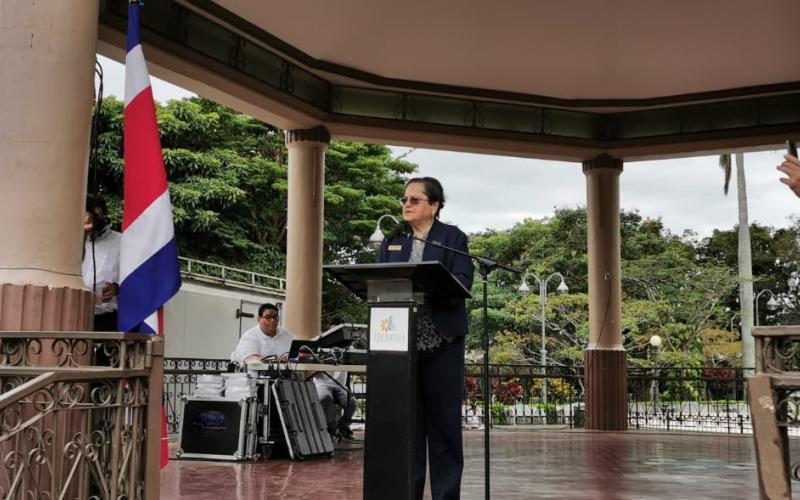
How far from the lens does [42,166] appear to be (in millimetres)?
3711

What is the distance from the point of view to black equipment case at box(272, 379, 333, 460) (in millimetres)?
7203

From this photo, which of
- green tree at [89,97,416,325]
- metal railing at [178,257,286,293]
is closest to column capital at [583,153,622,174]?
metal railing at [178,257,286,293]

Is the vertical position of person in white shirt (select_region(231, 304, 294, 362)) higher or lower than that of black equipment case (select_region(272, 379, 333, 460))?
higher

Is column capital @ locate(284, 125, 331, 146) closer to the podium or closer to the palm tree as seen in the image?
the podium

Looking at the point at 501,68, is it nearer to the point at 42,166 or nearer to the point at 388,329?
the point at 388,329

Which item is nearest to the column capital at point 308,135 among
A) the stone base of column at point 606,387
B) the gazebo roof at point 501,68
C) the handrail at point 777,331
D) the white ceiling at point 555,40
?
the gazebo roof at point 501,68

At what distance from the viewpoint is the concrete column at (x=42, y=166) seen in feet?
11.9

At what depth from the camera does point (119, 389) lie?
3.06m

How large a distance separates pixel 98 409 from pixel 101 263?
1859mm

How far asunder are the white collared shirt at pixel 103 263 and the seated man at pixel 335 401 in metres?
3.97

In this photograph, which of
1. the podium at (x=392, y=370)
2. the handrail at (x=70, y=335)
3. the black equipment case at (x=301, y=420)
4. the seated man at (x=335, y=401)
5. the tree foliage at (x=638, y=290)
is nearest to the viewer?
the handrail at (x=70, y=335)

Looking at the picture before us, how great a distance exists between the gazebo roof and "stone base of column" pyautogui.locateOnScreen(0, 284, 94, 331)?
15.4 feet

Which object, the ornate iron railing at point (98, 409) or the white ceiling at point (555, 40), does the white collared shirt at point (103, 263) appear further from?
the white ceiling at point (555, 40)

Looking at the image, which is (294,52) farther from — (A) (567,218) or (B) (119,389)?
(A) (567,218)
